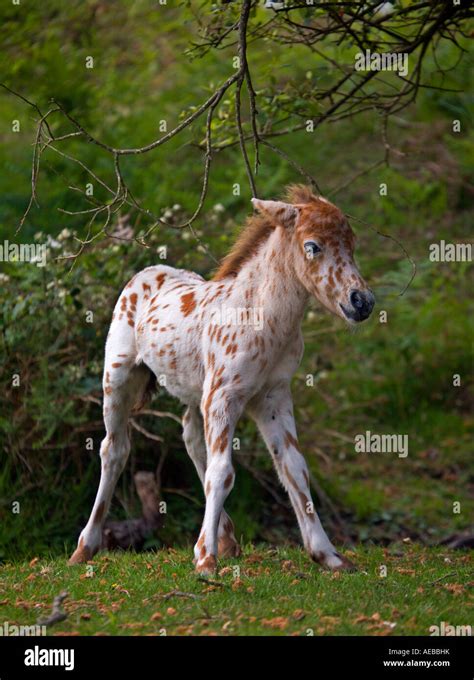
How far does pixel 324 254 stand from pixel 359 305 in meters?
0.48

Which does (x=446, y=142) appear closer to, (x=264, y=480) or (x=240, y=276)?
(x=264, y=480)

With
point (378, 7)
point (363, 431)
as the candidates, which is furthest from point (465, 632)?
point (363, 431)

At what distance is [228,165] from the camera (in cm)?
1792

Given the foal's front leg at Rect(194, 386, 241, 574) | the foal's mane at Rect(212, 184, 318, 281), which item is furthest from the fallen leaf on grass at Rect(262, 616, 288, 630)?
the foal's mane at Rect(212, 184, 318, 281)

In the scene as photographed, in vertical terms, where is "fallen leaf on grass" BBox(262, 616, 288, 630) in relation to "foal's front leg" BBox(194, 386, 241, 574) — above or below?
below

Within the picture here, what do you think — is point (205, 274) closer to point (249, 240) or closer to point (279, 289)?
point (249, 240)

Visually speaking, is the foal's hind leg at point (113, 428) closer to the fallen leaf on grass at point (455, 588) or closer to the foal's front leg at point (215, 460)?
the foal's front leg at point (215, 460)

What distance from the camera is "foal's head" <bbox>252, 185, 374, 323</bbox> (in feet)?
24.2

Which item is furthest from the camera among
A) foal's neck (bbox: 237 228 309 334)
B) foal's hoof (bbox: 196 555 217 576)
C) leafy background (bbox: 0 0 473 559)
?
leafy background (bbox: 0 0 473 559)

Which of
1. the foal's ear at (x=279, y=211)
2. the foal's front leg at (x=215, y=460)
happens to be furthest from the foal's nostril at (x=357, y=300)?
the foal's front leg at (x=215, y=460)

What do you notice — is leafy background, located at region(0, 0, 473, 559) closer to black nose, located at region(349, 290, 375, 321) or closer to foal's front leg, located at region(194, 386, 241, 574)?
foal's front leg, located at region(194, 386, 241, 574)

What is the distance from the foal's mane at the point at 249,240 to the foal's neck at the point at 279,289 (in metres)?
0.18

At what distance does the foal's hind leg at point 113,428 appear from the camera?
8.63 meters

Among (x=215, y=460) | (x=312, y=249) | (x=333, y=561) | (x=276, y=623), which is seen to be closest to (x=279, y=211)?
(x=312, y=249)
